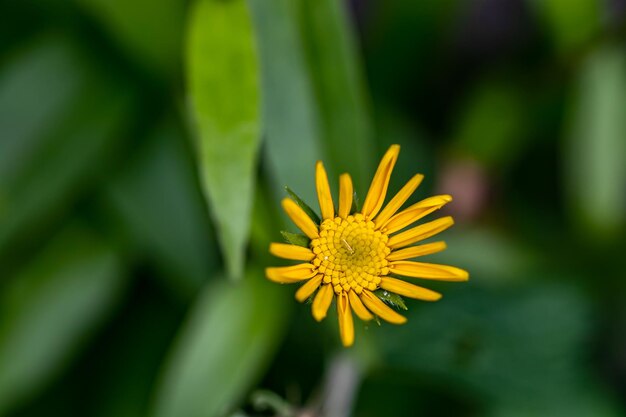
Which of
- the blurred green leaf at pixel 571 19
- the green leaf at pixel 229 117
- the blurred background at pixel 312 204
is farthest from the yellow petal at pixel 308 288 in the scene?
the blurred green leaf at pixel 571 19

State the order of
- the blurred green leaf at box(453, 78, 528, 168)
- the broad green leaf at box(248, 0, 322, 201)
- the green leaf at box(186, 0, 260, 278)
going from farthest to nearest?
the blurred green leaf at box(453, 78, 528, 168), the broad green leaf at box(248, 0, 322, 201), the green leaf at box(186, 0, 260, 278)

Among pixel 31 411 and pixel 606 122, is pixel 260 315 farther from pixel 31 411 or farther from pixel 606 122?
pixel 606 122

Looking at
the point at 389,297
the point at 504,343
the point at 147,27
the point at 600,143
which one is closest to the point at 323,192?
the point at 389,297

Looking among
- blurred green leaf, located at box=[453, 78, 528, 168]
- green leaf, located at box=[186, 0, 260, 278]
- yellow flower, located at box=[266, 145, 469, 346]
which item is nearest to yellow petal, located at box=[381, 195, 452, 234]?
yellow flower, located at box=[266, 145, 469, 346]

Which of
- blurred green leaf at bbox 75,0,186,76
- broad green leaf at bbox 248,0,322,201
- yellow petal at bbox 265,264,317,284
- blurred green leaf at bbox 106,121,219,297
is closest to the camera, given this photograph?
yellow petal at bbox 265,264,317,284

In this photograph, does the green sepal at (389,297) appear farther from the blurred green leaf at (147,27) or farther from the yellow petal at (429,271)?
the blurred green leaf at (147,27)

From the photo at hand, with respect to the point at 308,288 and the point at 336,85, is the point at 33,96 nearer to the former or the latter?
the point at 336,85

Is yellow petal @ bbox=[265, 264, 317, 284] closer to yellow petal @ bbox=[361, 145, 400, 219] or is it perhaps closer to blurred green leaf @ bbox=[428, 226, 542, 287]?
yellow petal @ bbox=[361, 145, 400, 219]
